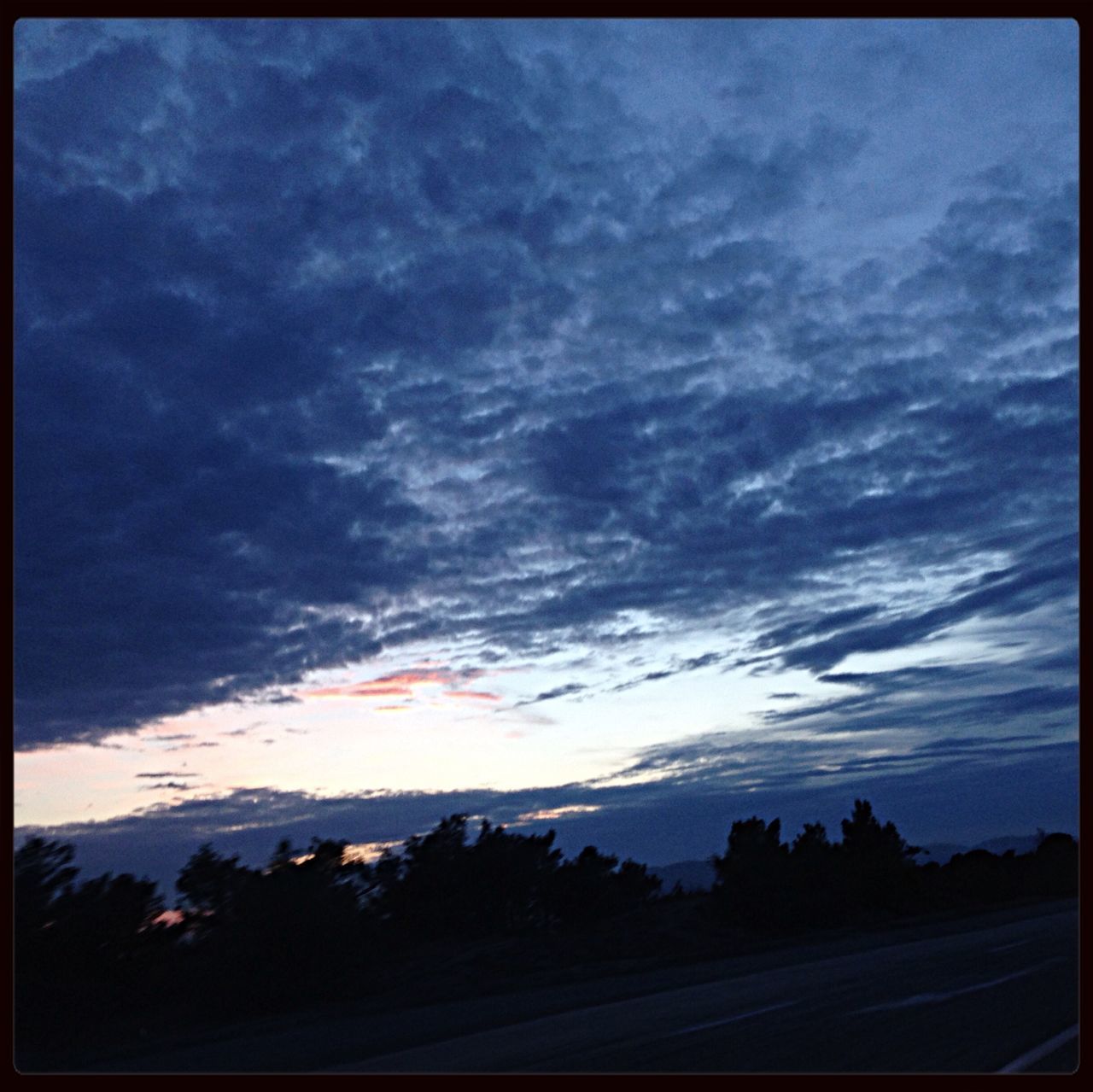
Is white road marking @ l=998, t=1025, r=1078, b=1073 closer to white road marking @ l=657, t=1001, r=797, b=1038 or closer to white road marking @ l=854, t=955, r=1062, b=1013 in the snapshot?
white road marking @ l=854, t=955, r=1062, b=1013

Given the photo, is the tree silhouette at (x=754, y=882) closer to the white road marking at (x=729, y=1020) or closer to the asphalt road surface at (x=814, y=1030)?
the asphalt road surface at (x=814, y=1030)

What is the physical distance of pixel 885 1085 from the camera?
8.93 meters

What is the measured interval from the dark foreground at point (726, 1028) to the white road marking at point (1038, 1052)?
2 centimetres

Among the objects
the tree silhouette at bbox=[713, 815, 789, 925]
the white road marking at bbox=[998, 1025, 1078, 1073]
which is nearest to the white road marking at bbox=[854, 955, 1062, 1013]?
the white road marking at bbox=[998, 1025, 1078, 1073]

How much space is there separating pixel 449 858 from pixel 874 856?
15.3 metres

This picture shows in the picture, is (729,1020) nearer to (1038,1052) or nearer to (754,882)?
(1038,1052)

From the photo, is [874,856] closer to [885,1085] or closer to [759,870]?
[759,870]

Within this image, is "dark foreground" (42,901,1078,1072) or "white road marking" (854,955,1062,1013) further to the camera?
"white road marking" (854,955,1062,1013)

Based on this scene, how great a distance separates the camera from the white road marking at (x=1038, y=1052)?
9375mm

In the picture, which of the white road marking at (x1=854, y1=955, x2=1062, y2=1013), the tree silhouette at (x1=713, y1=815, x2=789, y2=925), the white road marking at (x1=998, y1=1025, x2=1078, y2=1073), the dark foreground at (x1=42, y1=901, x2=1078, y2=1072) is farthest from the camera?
the tree silhouette at (x1=713, y1=815, x2=789, y2=925)

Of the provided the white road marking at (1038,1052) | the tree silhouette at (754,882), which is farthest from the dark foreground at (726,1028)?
the tree silhouette at (754,882)

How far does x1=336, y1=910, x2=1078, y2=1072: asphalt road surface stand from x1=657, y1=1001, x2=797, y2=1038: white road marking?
24 mm

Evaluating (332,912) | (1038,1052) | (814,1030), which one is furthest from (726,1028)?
(332,912)

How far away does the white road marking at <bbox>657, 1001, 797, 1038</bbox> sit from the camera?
39.2ft
